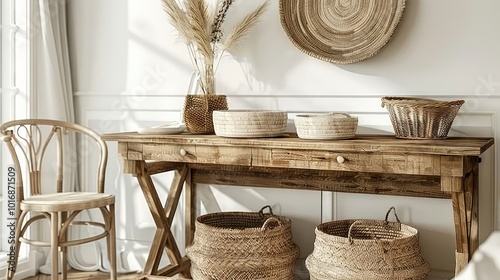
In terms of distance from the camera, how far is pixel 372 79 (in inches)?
114

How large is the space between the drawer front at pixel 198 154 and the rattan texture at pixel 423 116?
66cm

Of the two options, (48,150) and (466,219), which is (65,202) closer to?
(48,150)

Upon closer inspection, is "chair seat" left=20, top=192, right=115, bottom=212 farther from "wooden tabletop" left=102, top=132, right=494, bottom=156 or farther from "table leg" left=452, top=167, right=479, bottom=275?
"table leg" left=452, top=167, right=479, bottom=275

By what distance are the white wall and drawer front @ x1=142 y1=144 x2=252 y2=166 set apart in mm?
556

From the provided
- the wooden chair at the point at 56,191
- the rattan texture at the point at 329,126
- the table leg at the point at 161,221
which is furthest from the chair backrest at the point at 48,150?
the rattan texture at the point at 329,126

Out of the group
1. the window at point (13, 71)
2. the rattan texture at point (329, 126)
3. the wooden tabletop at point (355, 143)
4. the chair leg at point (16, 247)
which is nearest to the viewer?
the wooden tabletop at point (355, 143)

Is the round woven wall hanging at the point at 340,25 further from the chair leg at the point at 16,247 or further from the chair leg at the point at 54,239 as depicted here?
the chair leg at the point at 16,247

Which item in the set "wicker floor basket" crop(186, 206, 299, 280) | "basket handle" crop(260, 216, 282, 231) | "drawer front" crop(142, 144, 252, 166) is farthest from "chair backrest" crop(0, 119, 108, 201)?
"basket handle" crop(260, 216, 282, 231)

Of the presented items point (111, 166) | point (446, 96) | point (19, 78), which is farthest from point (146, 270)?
point (446, 96)

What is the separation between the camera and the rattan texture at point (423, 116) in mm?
2445

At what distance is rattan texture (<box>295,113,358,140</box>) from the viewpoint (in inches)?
99.2

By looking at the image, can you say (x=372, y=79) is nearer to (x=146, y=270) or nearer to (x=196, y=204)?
(x=196, y=204)

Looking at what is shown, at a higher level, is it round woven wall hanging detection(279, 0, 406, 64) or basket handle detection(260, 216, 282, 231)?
round woven wall hanging detection(279, 0, 406, 64)

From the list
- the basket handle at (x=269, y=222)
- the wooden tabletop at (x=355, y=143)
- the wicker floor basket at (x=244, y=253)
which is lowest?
the wicker floor basket at (x=244, y=253)
